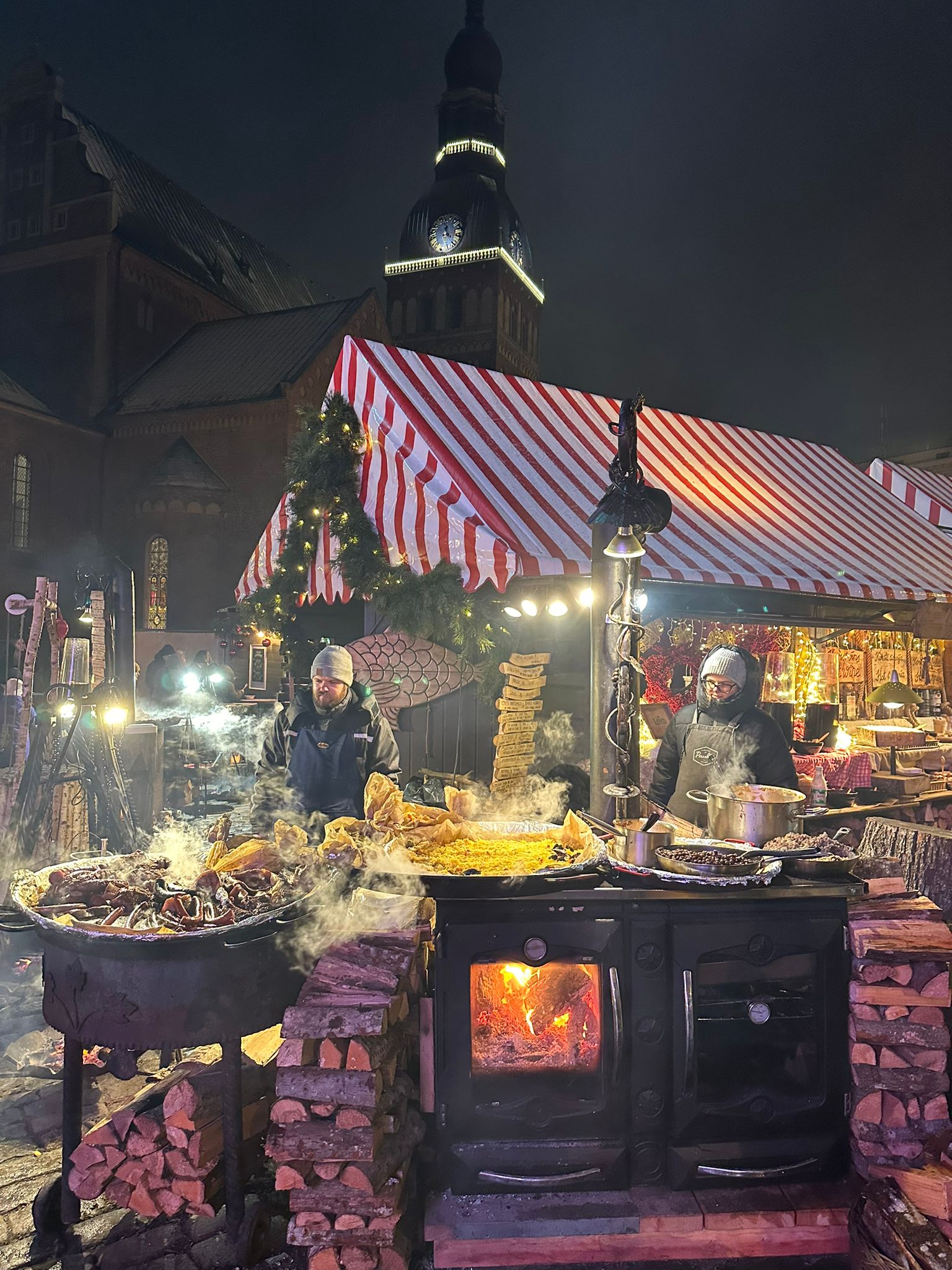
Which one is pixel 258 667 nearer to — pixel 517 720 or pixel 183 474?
pixel 183 474

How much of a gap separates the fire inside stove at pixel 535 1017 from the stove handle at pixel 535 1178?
0.36 metres

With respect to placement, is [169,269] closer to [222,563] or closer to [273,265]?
[273,265]

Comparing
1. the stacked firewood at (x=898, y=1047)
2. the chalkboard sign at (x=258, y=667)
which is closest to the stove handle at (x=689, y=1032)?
the stacked firewood at (x=898, y=1047)

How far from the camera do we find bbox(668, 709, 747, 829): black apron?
5.01 metres

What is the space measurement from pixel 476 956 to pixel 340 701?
8.38 feet

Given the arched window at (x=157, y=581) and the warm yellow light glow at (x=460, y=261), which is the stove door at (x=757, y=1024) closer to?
the arched window at (x=157, y=581)

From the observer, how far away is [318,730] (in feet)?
17.3

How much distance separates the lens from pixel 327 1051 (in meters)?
2.83

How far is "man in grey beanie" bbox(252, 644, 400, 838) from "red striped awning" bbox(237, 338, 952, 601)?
71.7 inches

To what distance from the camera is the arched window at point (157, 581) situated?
25047 mm

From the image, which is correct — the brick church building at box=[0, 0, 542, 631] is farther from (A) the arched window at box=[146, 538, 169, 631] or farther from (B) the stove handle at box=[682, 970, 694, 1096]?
(B) the stove handle at box=[682, 970, 694, 1096]

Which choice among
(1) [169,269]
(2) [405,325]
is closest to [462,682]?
(1) [169,269]

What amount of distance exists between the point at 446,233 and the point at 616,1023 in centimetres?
5345

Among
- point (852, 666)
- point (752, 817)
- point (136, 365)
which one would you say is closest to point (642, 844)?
point (752, 817)
